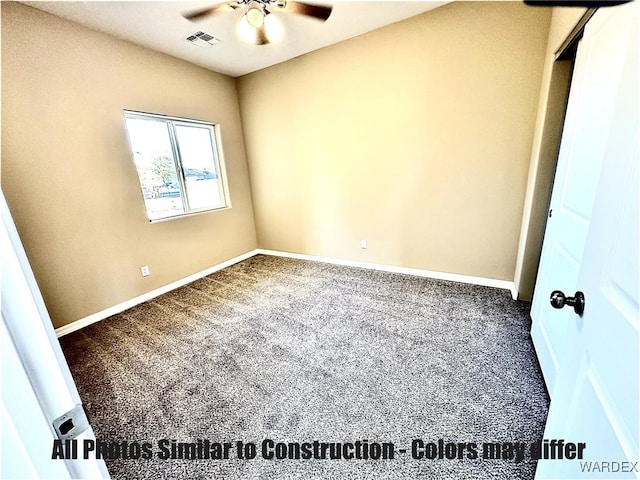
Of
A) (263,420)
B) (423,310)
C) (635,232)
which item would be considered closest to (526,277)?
(423,310)

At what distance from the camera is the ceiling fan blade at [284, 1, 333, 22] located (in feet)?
5.88

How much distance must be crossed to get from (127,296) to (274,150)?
2.55 meters

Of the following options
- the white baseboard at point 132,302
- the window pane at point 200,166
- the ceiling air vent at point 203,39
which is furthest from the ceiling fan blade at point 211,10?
the white baseboard at point 132,302

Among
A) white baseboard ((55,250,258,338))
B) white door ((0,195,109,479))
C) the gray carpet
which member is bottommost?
the gray carpet

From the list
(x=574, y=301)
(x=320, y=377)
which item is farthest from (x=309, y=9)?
(x=320, y=377)

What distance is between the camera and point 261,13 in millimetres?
1829

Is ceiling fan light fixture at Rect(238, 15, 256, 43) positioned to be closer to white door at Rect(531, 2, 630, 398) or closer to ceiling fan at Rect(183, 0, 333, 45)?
ceiling fan at Rect(183, 0, 333, 45)

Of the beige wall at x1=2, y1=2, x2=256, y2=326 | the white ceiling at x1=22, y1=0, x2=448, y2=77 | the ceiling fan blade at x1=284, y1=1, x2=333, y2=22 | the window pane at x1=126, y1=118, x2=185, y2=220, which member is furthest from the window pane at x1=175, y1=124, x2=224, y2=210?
the ceiling fan blade at x1=284, y1=1, x2=333, y2=22

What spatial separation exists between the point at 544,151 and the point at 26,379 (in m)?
2.93

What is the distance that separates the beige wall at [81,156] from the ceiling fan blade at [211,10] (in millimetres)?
1255

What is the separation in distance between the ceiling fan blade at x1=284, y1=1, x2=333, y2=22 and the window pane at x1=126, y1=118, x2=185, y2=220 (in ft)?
6.69

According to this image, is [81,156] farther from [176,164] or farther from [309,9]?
[309,9]

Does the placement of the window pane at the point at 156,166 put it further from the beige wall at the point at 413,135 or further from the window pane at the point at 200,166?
A: the beige wall at the point at 413,135

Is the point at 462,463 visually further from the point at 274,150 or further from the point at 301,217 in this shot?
the point at 274,150
